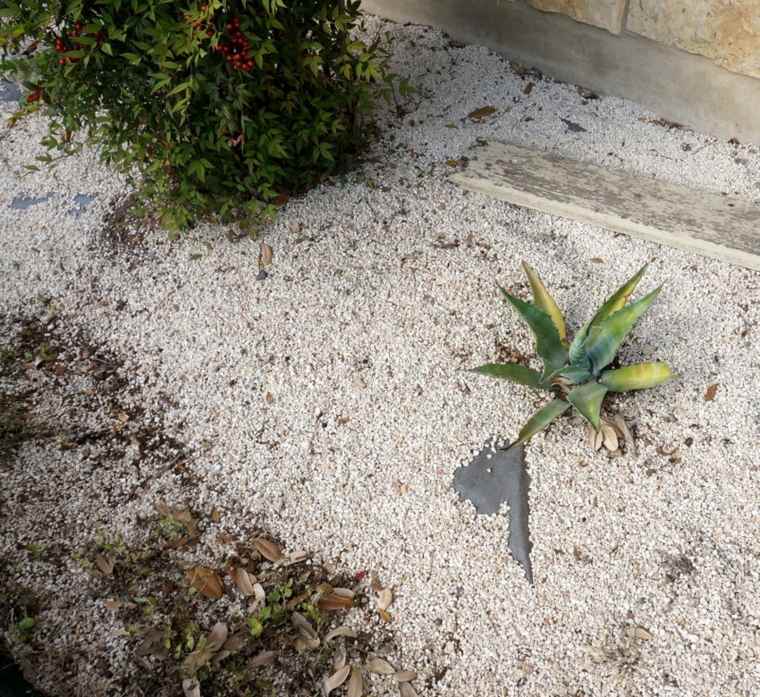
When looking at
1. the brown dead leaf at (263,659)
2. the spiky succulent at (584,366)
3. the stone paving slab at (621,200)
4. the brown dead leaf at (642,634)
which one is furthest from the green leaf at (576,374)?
the brown dead leaf at (263,659)

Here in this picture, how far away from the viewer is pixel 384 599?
2.19 m

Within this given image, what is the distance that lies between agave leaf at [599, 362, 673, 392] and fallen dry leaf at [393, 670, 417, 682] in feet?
3.47

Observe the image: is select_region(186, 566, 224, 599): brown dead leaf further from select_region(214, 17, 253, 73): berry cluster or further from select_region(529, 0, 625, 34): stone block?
select_region(529, 0, 625, 34): stone block

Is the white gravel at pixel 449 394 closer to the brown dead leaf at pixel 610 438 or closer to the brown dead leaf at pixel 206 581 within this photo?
the brown dead leaf at pixel 610 438

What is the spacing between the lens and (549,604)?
2.15 m

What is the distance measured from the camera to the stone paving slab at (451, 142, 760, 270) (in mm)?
2922

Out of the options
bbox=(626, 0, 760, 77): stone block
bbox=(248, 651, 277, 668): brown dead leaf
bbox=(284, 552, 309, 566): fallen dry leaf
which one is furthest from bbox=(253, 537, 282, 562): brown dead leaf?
bbox=(626, 0, 760, 77): stone block

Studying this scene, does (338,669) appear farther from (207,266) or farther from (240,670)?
(207,266)

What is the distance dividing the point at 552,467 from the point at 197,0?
6.13ft

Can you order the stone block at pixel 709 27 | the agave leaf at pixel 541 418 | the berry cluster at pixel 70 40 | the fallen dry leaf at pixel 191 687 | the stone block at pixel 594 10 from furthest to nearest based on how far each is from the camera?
the stone block at pixel 594 10 → the stone block at pixel 709 27 → the berry cluster at pixel 70 40 → the agave leaf at pixel 541 418 → the fallen dry leaf at pixel 191 687

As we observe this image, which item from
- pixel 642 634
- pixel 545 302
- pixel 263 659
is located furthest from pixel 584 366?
pixel 263 659

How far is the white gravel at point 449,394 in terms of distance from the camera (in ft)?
6.91

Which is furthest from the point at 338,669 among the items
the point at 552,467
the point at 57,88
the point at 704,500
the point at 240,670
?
the point at 57,88

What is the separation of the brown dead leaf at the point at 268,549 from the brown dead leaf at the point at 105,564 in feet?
1.41
